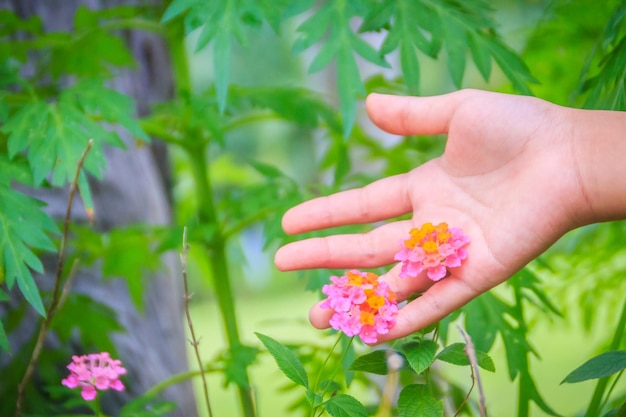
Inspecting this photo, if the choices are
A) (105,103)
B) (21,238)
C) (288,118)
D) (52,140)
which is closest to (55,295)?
(21,238)

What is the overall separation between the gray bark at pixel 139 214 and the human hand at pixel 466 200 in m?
1.02

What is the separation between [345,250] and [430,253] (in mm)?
187

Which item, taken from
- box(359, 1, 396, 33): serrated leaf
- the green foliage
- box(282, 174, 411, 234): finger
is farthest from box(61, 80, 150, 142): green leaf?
box(359, 1, 396, 33): serrated leaf

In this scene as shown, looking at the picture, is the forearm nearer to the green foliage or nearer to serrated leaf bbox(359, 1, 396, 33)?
the green foliage

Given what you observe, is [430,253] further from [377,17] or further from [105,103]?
[105,103]

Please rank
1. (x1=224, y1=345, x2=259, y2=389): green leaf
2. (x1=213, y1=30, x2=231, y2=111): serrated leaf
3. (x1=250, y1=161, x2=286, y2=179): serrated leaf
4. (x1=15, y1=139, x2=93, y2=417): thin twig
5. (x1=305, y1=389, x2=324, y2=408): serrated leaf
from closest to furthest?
(x1=305, y1=389, x2=324, y2=408): serrated leaf
(x1=15, y1=139, x2=93, y2=417): thin twig
(x1=213, y1=30, x2=231, y2=111): serrated leaf
(x1=224, y1=345, x2=259, y2=389): green leaf
(x1=250, y1=161, x2=286, y2=179): serrated leaf

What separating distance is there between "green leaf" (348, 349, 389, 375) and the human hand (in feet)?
0.18

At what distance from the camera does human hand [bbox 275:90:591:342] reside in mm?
996

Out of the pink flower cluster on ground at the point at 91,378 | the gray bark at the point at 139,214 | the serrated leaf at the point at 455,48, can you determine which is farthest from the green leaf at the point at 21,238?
the gray bark at the point at 139,214

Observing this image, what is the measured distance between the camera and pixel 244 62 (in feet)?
65.1

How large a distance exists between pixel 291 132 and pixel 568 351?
13.1 m

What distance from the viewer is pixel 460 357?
857mm

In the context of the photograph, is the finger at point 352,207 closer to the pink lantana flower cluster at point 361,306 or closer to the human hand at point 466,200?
the human hand at point 466,200

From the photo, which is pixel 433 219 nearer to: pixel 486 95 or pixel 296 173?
pixel 486 95
